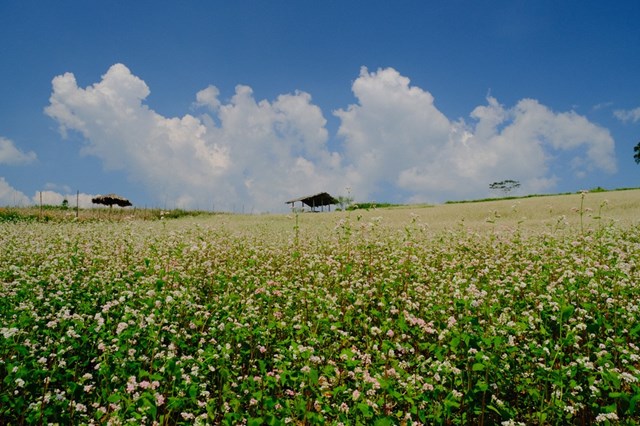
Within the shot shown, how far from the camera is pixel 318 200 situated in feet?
219

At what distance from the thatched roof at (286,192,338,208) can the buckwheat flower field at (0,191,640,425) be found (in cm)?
5446

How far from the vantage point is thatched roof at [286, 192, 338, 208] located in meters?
64.6

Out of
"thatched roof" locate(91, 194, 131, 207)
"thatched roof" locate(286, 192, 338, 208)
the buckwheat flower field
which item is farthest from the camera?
"thatched roof" locate(286, 192, 338, 208)

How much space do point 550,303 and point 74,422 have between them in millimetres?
6473

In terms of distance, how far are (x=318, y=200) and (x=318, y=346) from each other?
61.7m

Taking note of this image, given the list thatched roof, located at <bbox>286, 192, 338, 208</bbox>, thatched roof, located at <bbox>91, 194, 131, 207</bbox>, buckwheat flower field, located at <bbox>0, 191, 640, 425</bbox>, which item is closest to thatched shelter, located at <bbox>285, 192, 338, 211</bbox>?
thatched roof, located at <bbox>286, 192, 338, 208</bbox>

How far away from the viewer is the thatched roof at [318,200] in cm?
6462

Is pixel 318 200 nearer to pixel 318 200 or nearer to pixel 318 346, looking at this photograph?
pixel 318 200

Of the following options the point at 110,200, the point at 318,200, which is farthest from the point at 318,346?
the point at 318,200

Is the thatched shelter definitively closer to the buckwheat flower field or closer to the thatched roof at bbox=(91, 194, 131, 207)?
the thatched roof at bbox=(91, 194, 131, 207)

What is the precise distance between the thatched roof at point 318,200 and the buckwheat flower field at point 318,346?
5446 cm

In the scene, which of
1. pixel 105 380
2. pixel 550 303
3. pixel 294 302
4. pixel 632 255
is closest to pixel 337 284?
pixel 294 302

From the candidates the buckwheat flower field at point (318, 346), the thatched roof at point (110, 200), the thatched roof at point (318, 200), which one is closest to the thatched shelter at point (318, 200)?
the thatched roof at point (318, 200)

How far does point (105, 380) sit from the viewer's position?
15.0 feet
